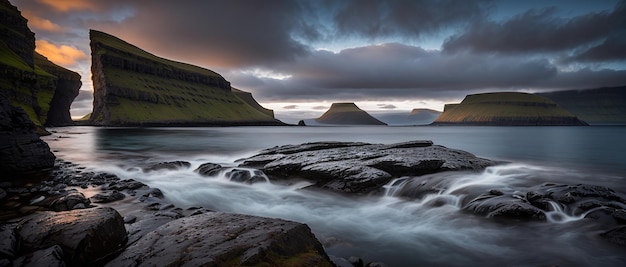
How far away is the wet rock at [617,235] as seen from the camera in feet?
25.0

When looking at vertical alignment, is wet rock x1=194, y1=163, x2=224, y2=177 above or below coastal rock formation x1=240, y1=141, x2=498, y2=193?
below

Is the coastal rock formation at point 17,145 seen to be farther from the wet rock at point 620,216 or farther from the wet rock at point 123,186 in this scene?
the wet rock at point 620,216

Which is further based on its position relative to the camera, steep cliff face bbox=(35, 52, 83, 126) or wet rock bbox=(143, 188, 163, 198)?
steep cliff face bbox=(35, 52, 83, 126)

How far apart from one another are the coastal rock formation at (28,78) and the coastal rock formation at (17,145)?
8053mm

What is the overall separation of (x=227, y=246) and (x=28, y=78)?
3274 inches

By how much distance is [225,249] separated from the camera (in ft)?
16.0

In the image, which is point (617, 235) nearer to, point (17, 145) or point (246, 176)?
point (246, 176)

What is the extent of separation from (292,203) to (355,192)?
126 inches

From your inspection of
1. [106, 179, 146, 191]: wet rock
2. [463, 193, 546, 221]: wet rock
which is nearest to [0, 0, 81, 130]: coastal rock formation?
[106, 179, 146, 191]: wet rock

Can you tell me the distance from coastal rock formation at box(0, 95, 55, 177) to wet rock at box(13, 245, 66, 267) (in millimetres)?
14194

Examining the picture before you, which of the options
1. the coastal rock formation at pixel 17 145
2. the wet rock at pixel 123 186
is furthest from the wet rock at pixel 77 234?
the coastal rock formation at pixel 17 145

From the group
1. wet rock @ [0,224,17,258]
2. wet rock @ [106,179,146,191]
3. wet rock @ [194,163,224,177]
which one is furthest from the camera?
wet rock @ [194,163,224,177]

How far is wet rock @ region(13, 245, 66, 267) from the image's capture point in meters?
4.75

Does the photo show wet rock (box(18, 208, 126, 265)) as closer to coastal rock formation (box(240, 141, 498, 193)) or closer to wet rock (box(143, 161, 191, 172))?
coastal rock formation (box(240, 141, 498, 193))
